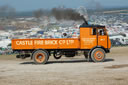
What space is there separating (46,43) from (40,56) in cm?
115

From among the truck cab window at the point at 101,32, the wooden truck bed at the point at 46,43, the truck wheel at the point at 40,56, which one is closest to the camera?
the wooden truck bed at the point at 46,43

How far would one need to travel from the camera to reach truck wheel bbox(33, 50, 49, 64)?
71.5ft

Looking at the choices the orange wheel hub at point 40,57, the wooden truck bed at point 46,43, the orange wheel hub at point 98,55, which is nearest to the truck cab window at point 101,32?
the orange wheel hub at point 98,55

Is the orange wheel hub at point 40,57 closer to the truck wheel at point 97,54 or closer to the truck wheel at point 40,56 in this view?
the truck wheel at point 40,56

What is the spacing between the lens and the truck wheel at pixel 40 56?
21.8 metres

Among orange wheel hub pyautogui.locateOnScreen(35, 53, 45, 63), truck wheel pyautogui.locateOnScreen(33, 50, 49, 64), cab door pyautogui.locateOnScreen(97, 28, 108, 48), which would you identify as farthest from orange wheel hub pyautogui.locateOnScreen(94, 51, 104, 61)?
orange wheel hub pyautogui.locateOnScreen(35, 53, 45, 63)

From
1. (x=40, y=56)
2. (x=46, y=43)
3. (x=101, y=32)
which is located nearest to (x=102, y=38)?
(x=101, y=32)

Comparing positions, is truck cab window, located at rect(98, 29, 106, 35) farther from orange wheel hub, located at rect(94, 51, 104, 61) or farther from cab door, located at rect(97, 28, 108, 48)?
orange wheel hub, located at rect(94, 51, 104, 61)

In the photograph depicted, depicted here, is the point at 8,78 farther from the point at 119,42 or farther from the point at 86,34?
the point at 119,42

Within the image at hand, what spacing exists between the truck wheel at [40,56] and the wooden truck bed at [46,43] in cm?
44

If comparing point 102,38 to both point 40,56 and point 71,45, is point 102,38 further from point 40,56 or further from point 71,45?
point 40,56

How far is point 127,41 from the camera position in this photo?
190 ft

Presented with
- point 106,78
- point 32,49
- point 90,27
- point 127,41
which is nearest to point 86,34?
point 90,27

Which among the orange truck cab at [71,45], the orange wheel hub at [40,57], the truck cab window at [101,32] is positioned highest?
the truck cab window at [101,32]
